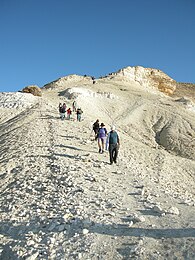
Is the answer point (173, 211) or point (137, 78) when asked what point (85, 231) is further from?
point (137, 78)

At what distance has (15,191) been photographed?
1067 cm

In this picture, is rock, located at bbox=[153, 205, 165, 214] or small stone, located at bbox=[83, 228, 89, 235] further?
rock, located at bbox=[153, 205, 165, 214]

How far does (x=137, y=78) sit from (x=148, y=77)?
17.6ft

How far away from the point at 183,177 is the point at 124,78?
5742 centimetres

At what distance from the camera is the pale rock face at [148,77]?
254 feet

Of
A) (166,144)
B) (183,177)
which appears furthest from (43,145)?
(166,144)

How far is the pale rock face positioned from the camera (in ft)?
254

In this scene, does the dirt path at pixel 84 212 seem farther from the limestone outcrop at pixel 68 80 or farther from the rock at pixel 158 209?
the limestone outcrop at pixel 68 80

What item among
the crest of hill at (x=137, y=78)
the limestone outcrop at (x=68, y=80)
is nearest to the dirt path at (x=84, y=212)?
the crest of hill at (x=137, y=78)

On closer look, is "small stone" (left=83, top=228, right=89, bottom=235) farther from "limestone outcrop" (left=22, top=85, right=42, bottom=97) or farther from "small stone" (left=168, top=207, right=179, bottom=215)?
"limestone outcrop" (left=22, top=85, right=42, bottom=97)

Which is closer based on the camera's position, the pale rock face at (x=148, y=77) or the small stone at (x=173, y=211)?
the small stone at (x=173, y=211)

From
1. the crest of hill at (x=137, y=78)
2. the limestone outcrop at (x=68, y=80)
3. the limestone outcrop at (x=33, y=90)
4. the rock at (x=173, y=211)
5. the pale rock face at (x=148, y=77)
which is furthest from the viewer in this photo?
the limestone outcrop at (x=68, y=80)

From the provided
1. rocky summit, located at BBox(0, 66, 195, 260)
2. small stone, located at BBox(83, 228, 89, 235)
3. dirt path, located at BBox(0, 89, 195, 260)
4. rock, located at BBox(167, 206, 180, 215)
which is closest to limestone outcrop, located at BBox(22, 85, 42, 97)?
rocky summit, located at BBox(0, 66, 195, 260)

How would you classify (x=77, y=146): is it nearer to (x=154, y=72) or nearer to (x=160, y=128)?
(x=160, y=128)
